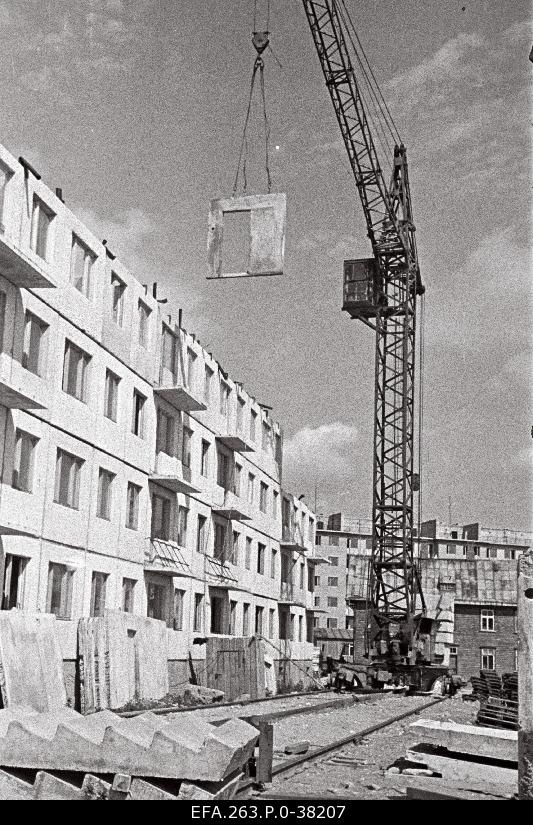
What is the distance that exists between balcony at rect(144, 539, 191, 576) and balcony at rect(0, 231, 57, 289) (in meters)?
11.3

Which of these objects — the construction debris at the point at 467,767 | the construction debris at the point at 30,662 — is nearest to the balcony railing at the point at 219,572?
the construction debris at the point at 30,662

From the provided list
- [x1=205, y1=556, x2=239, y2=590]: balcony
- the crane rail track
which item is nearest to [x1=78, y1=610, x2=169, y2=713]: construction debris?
the crane rail track

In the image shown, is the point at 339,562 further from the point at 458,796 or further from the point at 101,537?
the point at 458,796

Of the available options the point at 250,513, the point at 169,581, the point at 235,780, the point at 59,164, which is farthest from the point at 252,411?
the point at 235,780

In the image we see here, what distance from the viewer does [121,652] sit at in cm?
2459

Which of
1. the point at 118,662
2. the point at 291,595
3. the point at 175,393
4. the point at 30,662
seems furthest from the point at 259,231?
the point at 291,595

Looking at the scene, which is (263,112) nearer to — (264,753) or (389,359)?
(389,359)

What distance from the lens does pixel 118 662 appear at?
79.3 feet

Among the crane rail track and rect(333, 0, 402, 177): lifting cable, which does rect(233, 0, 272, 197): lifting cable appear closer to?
rect(333, 0, 402, 177): lifting cable

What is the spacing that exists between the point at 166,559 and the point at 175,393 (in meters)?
5.79

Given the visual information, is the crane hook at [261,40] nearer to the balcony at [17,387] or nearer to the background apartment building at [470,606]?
the balcony at [17,387]

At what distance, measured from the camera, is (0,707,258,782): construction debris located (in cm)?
812

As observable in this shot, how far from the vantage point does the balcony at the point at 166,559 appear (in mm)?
30875

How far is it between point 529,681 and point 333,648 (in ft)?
249
